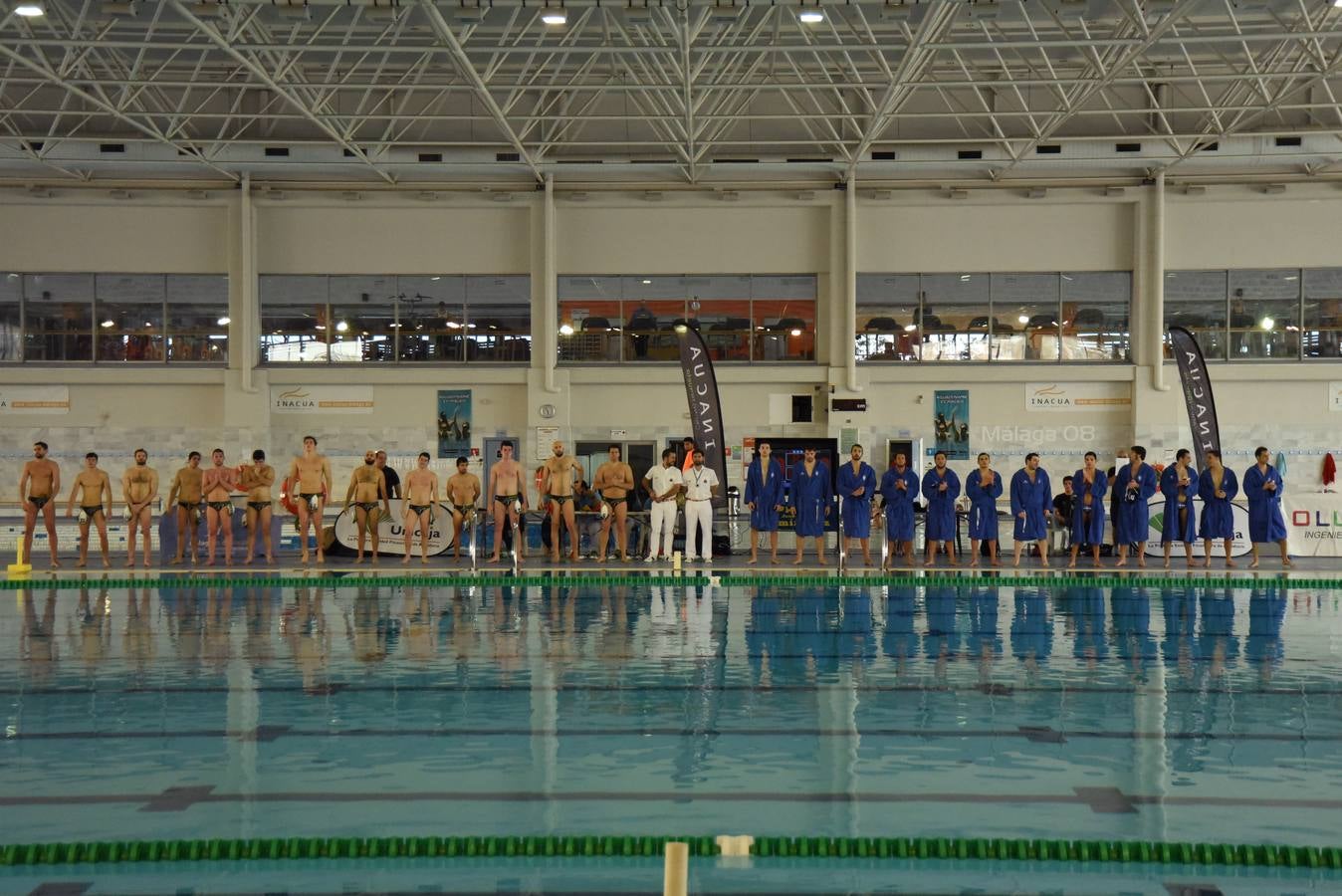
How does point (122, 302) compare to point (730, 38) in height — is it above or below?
below

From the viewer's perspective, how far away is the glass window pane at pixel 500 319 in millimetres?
22109

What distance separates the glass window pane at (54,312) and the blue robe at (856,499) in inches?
519

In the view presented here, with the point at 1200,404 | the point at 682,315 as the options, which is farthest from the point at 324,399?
the point at 1200,404

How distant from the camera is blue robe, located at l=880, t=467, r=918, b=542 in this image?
55.0 feet

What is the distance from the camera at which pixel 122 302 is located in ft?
72.3

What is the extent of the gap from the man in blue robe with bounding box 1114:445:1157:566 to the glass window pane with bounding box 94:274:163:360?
15265 mm

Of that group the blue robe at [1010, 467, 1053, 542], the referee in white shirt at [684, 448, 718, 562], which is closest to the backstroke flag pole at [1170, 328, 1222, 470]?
the blue robe at [1010, 467, 1053, 542]

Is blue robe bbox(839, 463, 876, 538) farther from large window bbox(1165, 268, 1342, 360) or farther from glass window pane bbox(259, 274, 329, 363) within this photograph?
glass window pane bbox(259, 274, 329, 363)

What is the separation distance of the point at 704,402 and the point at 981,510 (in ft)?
13.0

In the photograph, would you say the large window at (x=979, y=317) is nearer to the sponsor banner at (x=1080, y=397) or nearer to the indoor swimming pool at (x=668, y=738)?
the sponsor banner at (x=1080, y=397)

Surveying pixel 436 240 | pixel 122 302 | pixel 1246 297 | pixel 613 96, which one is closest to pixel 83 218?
pixel 122 302

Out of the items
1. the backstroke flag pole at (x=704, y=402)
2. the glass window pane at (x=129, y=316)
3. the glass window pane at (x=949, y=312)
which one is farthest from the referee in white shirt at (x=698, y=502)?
the glass window pane at (x=129, y=316)

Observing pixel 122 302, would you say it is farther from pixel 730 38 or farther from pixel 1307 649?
pixel 1307 649

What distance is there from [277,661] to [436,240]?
44.4ft
